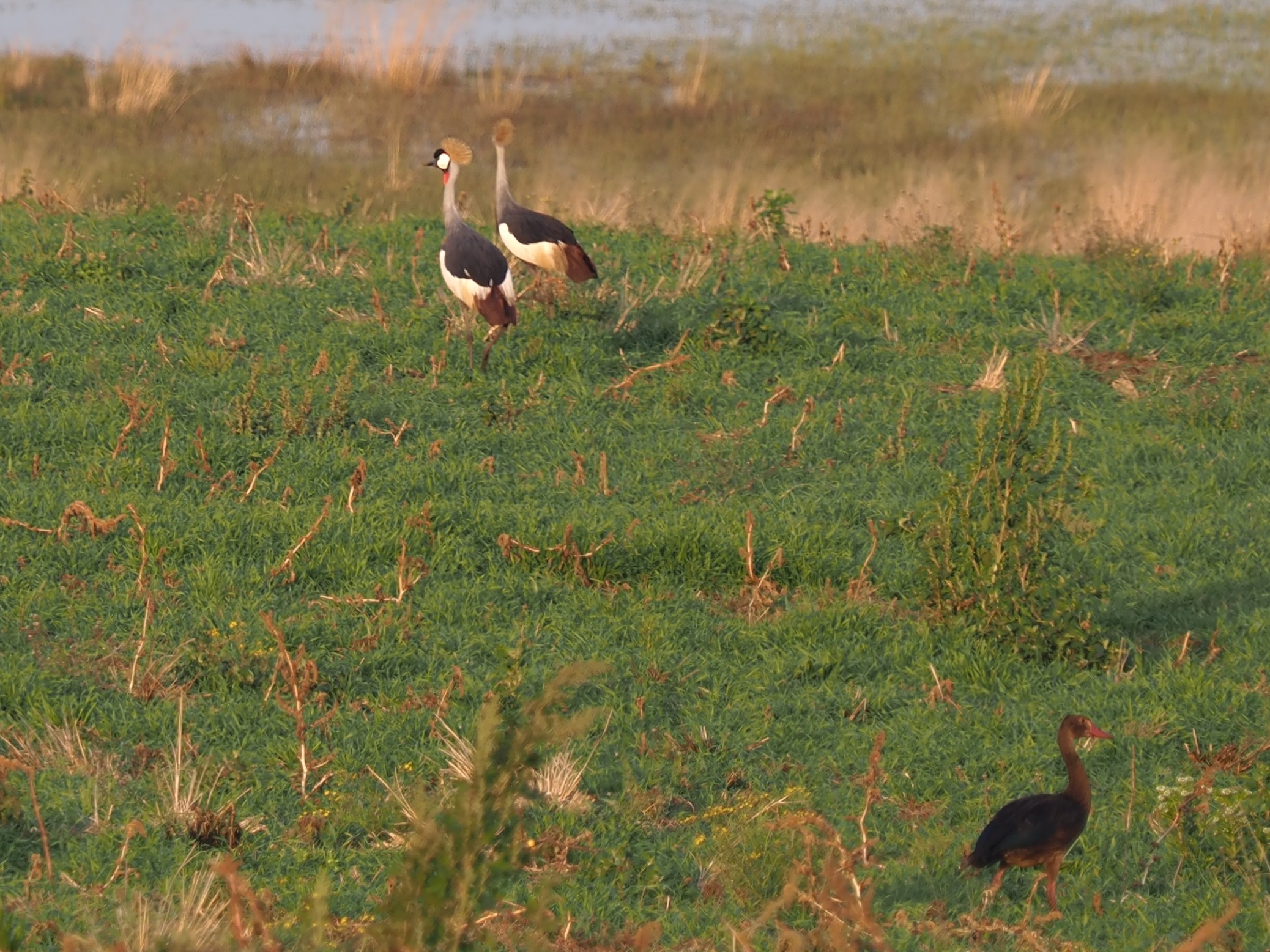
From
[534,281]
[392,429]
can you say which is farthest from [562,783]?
[534,281]

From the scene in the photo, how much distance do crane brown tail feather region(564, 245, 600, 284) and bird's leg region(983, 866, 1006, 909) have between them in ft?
18.8

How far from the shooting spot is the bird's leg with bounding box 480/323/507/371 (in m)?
8.49

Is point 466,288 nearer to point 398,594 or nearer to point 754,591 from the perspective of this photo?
point 398,594

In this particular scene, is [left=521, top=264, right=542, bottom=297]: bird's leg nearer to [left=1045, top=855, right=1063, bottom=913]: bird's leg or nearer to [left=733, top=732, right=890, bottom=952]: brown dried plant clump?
[left=733, top=732, right=890, bottom=952]: brown dried plant clump

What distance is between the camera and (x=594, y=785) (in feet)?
16.3

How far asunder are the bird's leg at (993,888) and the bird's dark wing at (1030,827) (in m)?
0.03

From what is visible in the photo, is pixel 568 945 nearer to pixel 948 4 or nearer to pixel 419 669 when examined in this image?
pixel 419 669

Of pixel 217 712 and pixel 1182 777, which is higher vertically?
pixel 1182 777

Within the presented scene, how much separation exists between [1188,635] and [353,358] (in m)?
4.62

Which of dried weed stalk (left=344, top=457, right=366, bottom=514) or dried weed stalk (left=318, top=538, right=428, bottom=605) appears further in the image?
dried weed stalk (left=344, top=457, right=366, bottom=514)

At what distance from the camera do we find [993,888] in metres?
4.20

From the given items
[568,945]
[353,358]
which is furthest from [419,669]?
[353,358]

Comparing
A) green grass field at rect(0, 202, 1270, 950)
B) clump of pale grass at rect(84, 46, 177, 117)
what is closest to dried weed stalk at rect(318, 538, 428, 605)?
green grass field at rect(0, 202, 1270, 950)

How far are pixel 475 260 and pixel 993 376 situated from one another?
9.51 ft
